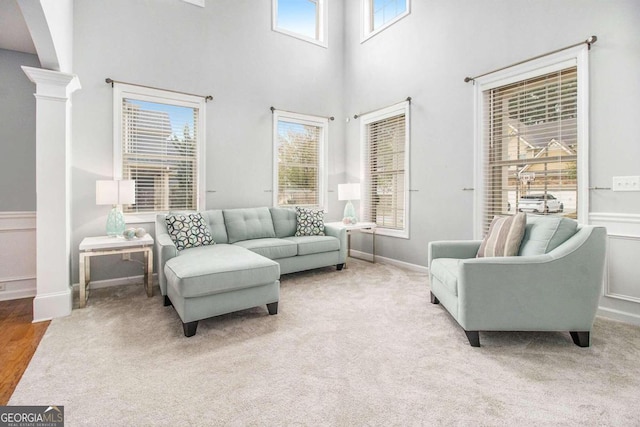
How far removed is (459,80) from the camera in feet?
12.5

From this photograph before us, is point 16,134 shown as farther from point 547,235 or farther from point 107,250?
point 547,235

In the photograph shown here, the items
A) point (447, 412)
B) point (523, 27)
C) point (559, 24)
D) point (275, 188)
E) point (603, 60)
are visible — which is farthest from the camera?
point (275, 188)

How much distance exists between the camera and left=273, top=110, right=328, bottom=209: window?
496 centimetres

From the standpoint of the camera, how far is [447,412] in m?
1.51

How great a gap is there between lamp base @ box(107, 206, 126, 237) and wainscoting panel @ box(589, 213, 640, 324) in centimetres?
456

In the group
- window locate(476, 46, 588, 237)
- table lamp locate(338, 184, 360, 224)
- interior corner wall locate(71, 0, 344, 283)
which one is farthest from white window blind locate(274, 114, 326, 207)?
window locate(476, 46, 588, 237)

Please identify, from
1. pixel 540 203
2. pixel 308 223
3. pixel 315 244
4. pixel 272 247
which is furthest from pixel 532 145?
pixel 272 247

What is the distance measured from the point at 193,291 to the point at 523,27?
13.0 feet

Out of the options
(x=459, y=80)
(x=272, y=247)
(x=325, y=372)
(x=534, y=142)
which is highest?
(x=459, y=80)

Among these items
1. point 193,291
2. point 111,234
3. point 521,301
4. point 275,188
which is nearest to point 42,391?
point 193,291

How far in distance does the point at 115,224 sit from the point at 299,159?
2.79 metres

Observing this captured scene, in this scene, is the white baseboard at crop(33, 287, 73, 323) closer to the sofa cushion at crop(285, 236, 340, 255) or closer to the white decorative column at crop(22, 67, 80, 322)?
the white decorative column at crop(22, 67, 80, 322)

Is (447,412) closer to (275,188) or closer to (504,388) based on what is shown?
(504,388)

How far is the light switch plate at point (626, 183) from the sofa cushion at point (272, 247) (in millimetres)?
3113
